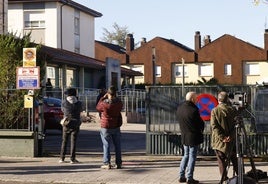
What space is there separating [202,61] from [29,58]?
172ft

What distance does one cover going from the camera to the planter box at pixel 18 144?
50.6 ft

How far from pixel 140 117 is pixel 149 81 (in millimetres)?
33288

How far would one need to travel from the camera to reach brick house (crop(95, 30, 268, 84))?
65.0 meters

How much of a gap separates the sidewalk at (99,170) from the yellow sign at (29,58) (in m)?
2.39

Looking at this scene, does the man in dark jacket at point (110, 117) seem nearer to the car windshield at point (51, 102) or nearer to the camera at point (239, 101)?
the camera at point (239, 101)

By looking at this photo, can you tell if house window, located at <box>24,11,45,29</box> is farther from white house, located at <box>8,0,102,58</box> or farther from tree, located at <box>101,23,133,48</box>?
tree, located at <box>101,23,133,48</box>

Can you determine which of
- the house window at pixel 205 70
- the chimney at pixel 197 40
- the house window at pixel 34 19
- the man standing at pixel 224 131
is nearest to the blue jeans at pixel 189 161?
the man standing at pixel 224 131

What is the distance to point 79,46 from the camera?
50.2 m

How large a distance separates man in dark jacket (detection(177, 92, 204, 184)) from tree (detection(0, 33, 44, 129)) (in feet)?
19.3

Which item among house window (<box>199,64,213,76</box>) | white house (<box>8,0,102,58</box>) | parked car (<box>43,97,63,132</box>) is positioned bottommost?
parked car (<box>43,97,63,132</box>)

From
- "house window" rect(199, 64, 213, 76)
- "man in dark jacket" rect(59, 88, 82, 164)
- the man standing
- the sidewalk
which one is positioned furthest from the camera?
"house window" rect(199, 64, 213, 76)

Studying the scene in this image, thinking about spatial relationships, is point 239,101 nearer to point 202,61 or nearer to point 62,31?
point 62,31

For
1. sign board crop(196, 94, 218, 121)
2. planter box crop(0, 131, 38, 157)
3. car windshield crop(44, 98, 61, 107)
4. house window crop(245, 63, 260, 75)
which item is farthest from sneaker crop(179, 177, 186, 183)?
house window crop(245, 63, 260, 75)

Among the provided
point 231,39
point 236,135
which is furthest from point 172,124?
point 231,39
